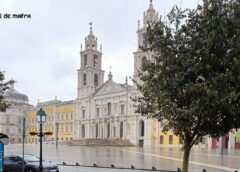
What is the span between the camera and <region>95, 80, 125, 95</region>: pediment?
→ 235ft

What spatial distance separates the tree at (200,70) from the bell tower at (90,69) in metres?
68.8

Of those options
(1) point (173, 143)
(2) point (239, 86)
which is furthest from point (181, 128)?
(1) point (173, 143)

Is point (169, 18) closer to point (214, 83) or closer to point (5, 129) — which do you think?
point (214, 83)

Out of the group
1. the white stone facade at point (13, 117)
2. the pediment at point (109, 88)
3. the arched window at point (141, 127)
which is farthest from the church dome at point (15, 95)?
the arched window at point (141, 127)

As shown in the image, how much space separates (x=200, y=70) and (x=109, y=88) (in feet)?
214

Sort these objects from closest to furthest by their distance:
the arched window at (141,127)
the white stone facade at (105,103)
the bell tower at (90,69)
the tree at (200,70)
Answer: the tree at (200,70) → the arched window at (141,127) → the white stone facade at (105,103) → the bell tower at (90,69)

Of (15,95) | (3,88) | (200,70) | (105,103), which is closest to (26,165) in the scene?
(3,88)

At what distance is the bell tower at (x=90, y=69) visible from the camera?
3113 inches

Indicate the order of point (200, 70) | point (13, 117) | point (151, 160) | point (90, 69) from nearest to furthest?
point (200, 70)
point (151, 160)
point (90, 69)
point (13, 117)

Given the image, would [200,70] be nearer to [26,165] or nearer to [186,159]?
[186,159]

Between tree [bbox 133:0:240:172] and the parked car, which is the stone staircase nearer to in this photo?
the parked car

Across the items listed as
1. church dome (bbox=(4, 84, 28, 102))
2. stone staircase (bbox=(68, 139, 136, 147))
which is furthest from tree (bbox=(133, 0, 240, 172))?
church dome (bbox=(4, 84, 28, 102))

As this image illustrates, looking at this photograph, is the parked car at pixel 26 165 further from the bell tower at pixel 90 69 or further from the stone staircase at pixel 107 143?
the bell tower at pixel 90 69

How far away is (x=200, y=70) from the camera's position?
903cm
